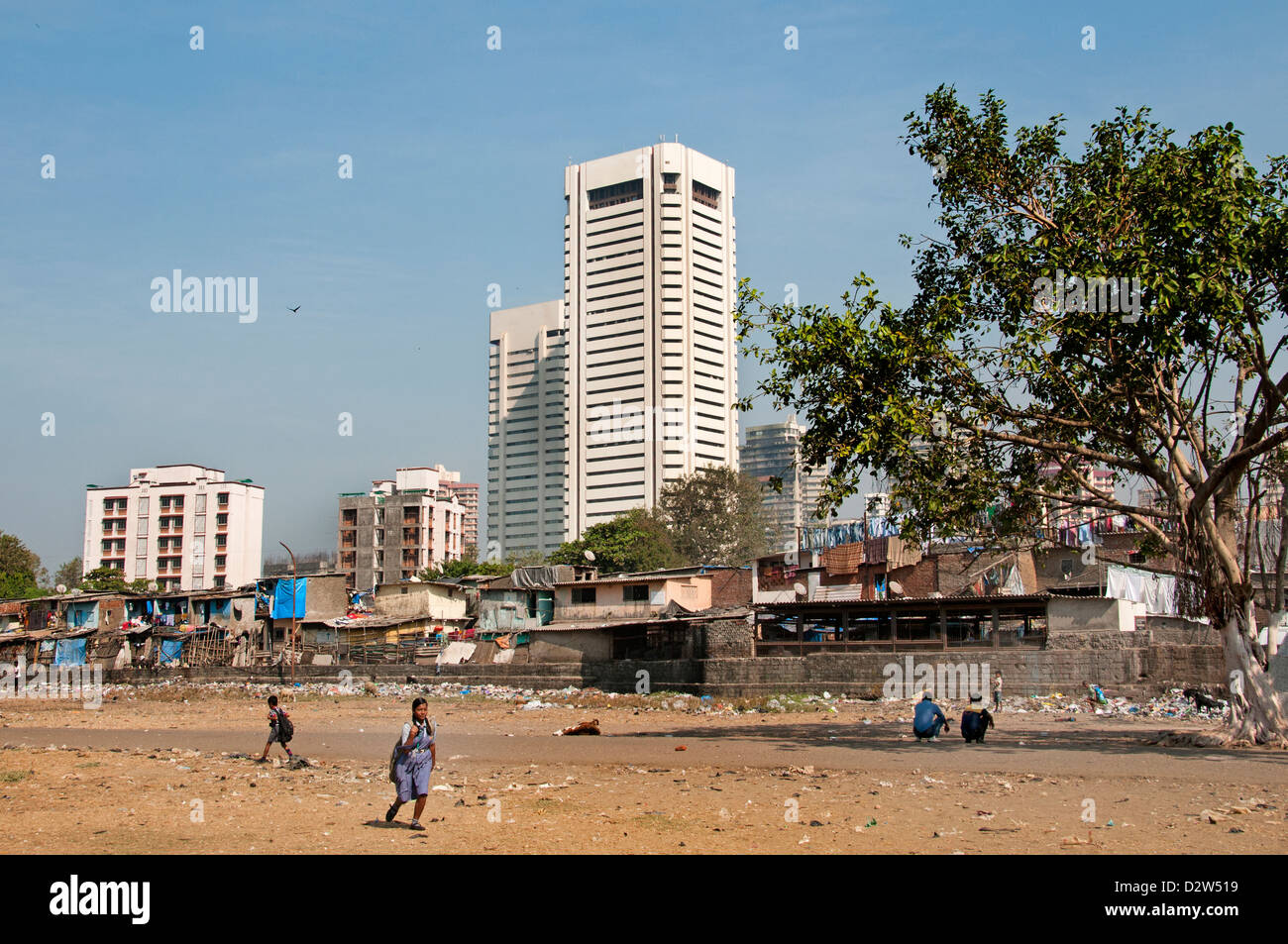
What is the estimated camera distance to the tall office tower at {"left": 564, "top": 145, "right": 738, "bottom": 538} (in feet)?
527

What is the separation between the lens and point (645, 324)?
161125 mm

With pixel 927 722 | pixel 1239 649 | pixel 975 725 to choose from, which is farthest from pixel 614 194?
pixel 1239 649

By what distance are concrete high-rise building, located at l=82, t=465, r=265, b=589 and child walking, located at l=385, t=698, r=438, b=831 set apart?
95446 millimetres

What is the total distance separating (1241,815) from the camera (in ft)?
39.0

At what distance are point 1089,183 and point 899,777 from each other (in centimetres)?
1261

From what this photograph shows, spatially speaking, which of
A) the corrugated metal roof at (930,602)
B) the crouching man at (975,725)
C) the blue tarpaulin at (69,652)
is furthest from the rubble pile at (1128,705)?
the blue tarpaulin at (69,652)

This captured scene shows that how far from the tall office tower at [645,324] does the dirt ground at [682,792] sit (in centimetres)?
13471

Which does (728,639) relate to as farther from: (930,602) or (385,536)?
(385,536)

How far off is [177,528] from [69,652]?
41282mm

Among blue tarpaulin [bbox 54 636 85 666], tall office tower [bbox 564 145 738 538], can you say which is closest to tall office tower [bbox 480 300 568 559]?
tall office tower [bbox 564 145 738 538]

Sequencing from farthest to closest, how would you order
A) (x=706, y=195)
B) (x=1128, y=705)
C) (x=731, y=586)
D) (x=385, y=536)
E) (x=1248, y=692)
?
(x=706, y=195) → (x=385, y=536) → (x=731, y=586) → (x=1128, y=705) → (x=1248, y=692)

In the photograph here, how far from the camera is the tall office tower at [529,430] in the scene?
628 feet

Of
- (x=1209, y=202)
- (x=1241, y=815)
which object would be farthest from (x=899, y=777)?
(x=1209, y=202)

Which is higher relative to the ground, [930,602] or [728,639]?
[930,602]
